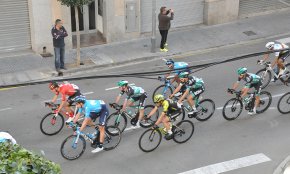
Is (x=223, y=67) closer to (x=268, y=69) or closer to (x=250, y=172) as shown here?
(x=268, y=69)

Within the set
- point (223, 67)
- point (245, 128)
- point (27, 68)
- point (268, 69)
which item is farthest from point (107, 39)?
point (245, 128)

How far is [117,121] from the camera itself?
1292 centimetres

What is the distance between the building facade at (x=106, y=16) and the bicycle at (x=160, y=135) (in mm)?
7825

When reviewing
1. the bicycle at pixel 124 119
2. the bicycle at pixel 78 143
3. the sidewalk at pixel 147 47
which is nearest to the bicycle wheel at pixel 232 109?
the bicycle at pixel 124 119

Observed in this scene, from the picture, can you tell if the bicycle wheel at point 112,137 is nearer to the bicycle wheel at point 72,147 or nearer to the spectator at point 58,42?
the bicycle wheel at point 72,147

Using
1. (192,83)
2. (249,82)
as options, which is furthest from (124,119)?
(249,82)

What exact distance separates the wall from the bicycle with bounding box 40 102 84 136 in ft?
35.3

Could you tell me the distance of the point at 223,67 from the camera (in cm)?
1753

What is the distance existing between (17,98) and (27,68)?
2.65 metres

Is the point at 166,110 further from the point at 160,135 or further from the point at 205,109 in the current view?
the point at 205,109

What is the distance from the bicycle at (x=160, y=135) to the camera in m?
12.2

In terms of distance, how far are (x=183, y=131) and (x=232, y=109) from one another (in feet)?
6.41

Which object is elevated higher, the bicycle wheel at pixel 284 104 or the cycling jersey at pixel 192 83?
the cycling jersey at pixel 192 83

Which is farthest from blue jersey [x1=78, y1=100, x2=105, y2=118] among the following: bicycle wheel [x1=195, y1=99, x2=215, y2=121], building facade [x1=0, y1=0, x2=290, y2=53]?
building facade [x1=0, y1=0, x2=290, y2=53]
